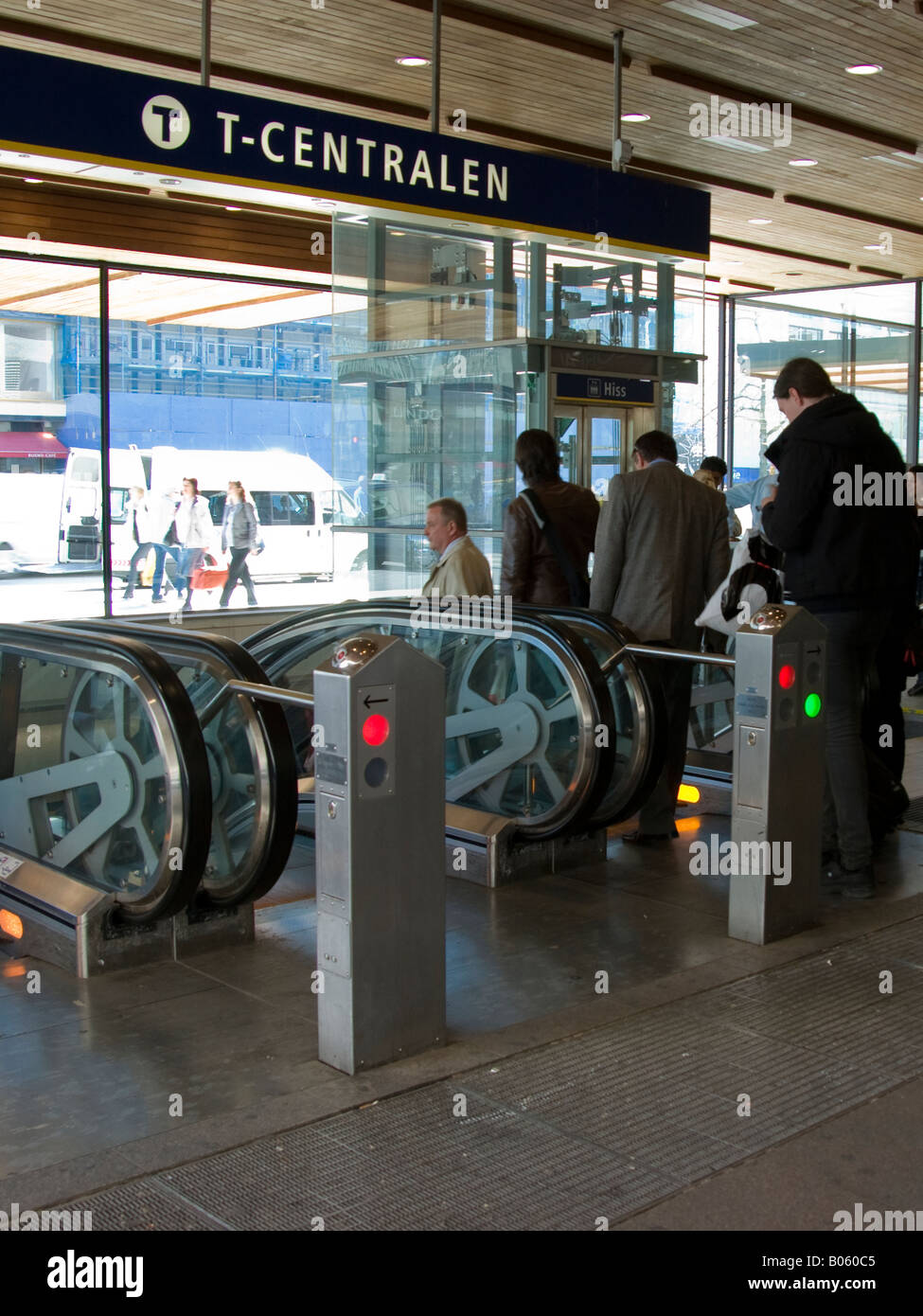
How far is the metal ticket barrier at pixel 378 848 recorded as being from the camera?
3584 millimetres

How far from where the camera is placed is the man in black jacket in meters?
5.05

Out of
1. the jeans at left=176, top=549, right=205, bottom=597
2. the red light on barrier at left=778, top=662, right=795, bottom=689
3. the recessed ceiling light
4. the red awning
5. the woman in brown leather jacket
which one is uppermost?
the recessed ceiling light

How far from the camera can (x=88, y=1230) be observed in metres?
2.86

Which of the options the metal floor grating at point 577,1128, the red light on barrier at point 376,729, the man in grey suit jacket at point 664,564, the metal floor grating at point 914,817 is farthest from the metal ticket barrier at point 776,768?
the metal floor grating at point 914,817

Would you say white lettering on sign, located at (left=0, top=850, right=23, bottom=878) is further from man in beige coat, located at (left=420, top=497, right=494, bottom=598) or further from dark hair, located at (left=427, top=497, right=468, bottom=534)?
dark hair, located at (left=427, top=497, right=468, bottom=534)

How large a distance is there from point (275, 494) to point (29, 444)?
296cm

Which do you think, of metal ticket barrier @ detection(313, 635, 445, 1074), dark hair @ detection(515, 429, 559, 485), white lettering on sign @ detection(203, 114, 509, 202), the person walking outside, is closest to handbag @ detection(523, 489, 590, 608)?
dark hair @ detection(515, 429, 559, 485)

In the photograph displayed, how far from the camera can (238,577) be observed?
44.9 feet

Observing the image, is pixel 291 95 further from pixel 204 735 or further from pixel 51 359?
pixel 204 735

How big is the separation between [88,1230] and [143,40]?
7.25 metres

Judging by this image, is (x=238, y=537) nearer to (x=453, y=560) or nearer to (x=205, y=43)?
(x=205, y=43)

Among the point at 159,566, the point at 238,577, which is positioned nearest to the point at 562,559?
the point at 159,566

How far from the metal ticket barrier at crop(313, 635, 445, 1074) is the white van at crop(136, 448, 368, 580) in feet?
31.6

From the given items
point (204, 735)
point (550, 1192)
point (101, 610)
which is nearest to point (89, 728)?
point (204, 735)
